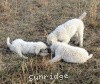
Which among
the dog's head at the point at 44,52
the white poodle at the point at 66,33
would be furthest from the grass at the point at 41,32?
the white poodle at the point at 66,33

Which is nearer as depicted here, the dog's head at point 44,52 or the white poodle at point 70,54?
the white poodle at point 70,54

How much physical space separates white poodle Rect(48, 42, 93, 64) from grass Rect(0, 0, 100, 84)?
0.27 ft

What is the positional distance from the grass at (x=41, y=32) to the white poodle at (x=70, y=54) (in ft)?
0.27

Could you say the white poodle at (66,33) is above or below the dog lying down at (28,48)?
above

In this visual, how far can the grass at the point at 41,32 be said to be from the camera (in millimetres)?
5090

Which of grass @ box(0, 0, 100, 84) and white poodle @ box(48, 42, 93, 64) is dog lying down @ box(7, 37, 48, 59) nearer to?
grass @ box(0, 0, 100, 84)

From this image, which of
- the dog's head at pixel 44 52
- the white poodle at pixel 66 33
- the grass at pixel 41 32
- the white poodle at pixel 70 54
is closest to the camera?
the grass at pixel 41 32

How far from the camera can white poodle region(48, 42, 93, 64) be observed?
208 inches

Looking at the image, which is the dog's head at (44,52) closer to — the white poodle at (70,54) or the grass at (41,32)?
the grass at (41,32)

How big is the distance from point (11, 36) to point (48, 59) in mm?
1285

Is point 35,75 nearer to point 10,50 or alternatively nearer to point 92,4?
point 10,50

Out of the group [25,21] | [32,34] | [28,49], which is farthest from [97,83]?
[25,21]

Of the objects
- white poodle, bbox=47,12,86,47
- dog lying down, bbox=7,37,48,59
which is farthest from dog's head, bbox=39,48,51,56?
white poodle, bbox=47,12,86,47

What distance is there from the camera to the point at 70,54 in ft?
17.4
